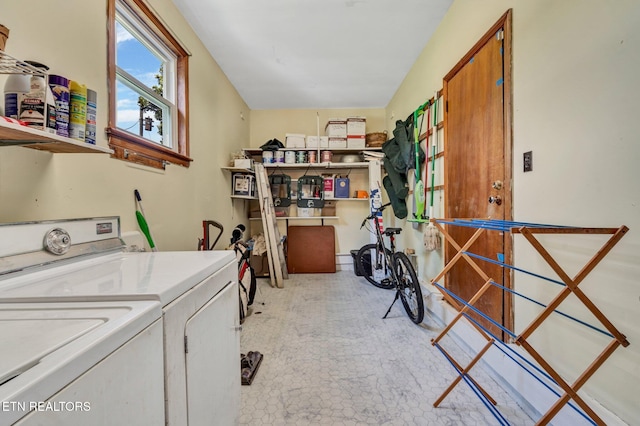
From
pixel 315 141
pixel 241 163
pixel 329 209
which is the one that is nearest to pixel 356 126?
pixel 315 141

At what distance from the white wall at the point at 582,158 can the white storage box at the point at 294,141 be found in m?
2.85

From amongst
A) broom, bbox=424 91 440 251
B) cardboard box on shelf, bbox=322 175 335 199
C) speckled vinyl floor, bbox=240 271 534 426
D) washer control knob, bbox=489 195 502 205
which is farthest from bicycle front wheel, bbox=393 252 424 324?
cardboard box on shelf, bbox=322 175 335 199

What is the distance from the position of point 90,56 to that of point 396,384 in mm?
2531

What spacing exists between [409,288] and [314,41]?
261cm

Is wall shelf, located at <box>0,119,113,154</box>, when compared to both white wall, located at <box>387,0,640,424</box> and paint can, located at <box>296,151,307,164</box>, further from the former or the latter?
paint can, located at <box>296,151,307,164</box>

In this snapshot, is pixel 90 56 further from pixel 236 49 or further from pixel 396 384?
pixel 396 384

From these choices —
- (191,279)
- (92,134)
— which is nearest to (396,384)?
(191,279)

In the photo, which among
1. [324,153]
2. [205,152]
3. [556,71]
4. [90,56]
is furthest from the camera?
[324,153]

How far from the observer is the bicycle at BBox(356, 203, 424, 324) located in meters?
2.36

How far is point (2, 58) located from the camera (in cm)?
84

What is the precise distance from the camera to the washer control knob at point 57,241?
3.07 feet

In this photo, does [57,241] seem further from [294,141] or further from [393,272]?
[294,141]

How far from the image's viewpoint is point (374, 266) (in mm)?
3502

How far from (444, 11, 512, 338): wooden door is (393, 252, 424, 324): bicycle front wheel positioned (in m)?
0.31
